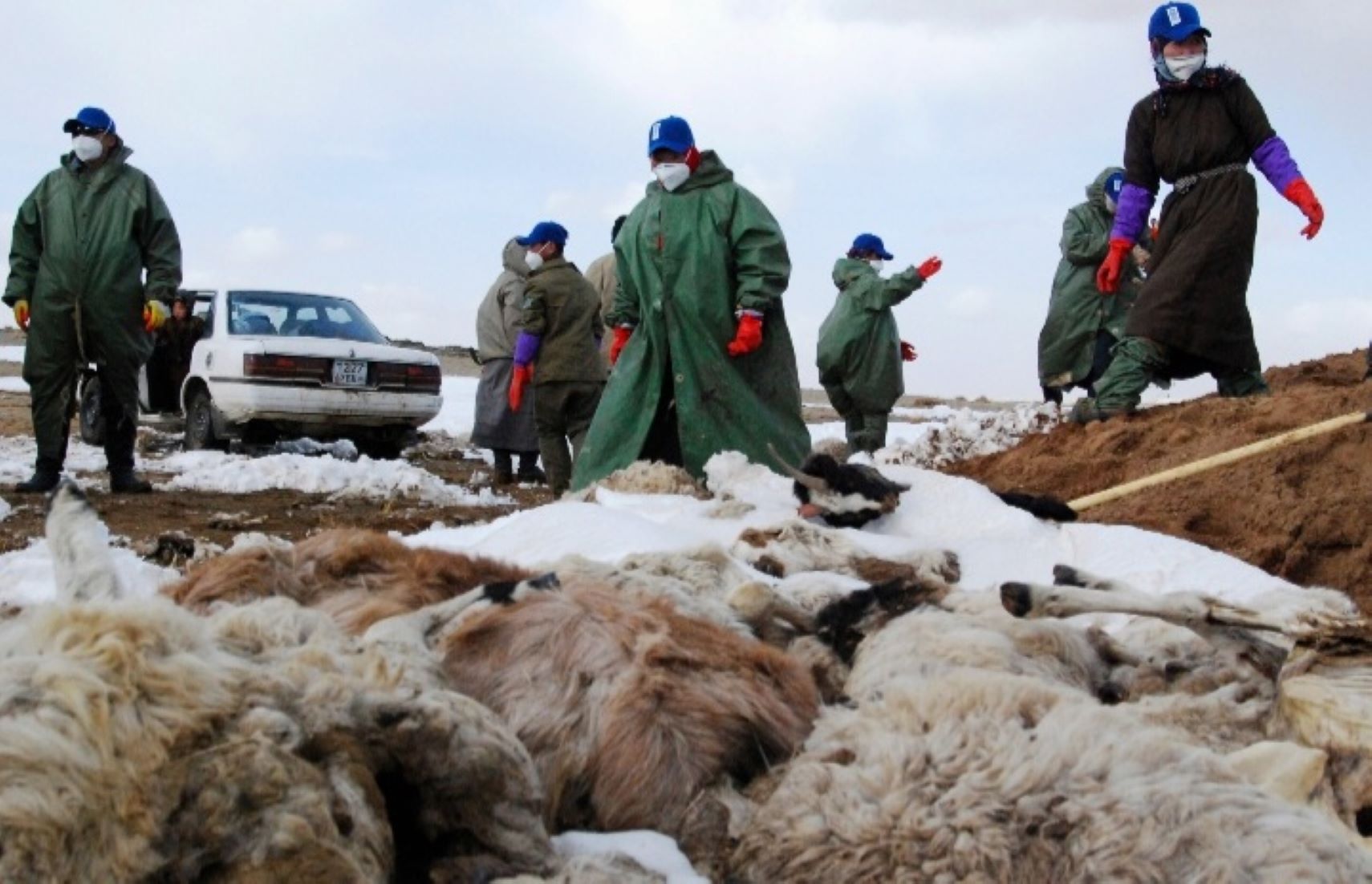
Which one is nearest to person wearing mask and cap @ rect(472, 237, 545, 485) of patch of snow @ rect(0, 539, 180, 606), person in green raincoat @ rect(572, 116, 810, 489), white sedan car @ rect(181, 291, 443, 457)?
white sedan car @ rect(181, 291, 443, 457)

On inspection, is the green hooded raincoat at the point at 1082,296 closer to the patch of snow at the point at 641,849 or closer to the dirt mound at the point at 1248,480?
the dirt mound at the point at 1248,480

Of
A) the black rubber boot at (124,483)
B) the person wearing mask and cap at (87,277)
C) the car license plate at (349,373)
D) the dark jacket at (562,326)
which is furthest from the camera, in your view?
the car license plate at (349,373)

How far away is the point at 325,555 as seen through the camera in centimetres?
280

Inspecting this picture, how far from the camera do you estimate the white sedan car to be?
40.4 feet

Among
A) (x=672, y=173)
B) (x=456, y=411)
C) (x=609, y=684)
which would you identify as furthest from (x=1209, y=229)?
(x=456, y=411)

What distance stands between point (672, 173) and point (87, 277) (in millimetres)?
3689

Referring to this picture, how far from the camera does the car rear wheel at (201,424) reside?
12789 millimetres

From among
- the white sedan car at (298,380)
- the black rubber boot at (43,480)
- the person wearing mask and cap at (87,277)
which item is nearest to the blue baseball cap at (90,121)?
the person wearing mask and cap at (87,277)

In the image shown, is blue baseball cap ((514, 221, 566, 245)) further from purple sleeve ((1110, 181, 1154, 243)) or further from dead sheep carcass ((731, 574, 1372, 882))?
dead sheep carcass ((731, 574, 1372, 882))

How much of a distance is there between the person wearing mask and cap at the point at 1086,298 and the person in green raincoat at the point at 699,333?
14.5 ft

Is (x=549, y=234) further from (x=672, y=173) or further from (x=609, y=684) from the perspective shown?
(x=609, y=684)

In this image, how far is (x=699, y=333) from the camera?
6938mm

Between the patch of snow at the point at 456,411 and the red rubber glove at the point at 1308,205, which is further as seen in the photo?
the patch of snow at the point at 456,411

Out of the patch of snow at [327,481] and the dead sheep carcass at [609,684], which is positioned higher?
the dead sheep carcass at [609,684]
